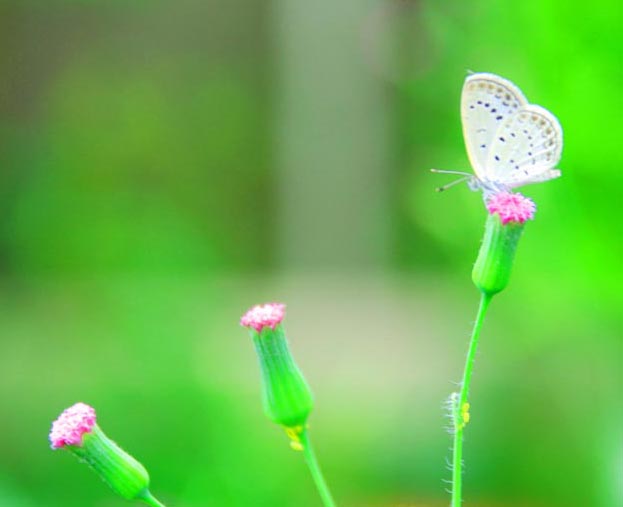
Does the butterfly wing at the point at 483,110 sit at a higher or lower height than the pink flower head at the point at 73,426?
higher

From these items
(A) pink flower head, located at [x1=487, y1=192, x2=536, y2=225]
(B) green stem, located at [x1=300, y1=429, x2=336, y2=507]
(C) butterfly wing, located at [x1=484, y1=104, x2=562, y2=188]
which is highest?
(C) butterfly wing, located at [x1=484, y1=104, x2=562, y2=188]

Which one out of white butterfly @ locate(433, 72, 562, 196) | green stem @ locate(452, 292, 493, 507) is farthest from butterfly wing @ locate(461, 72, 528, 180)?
green stem @ locate(452, 292, 493, 507)

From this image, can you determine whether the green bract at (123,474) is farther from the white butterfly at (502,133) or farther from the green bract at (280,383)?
the white butterfly at (502,133)

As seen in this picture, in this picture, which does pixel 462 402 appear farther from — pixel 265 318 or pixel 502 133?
pixel 502 133

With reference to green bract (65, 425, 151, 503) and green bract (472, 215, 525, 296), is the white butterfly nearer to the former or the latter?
green bract (472, 215, 525, 296)

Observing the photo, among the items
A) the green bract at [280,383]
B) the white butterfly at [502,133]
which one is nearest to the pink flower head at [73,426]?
the green bract at [280,383]

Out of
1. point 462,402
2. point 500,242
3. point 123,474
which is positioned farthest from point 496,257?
point 123,474
